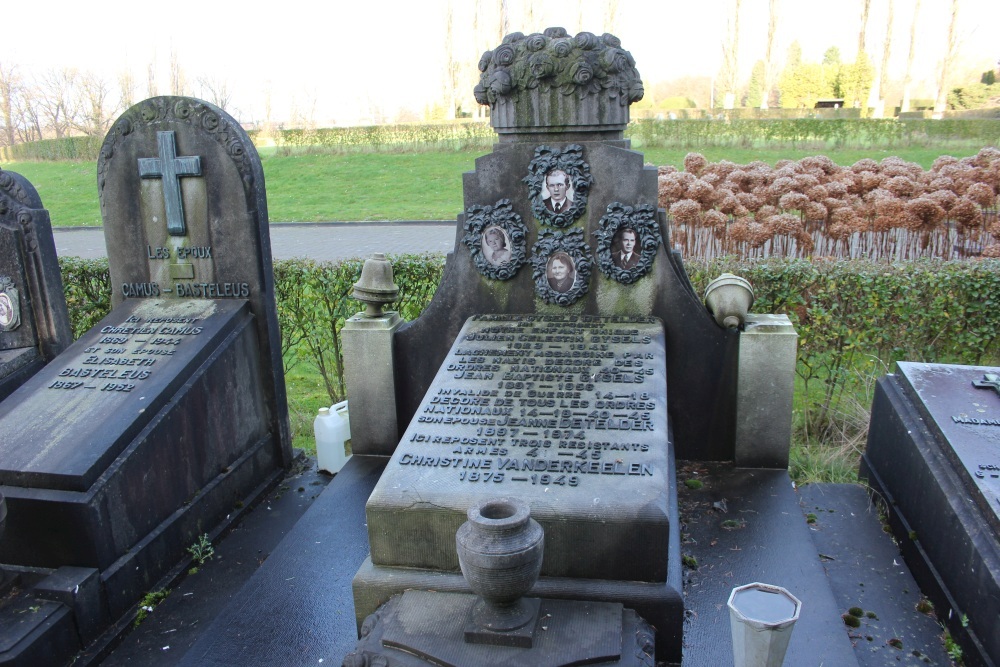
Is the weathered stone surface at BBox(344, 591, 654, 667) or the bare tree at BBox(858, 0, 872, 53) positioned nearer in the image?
the weathered stone surface at BBox(344, 591, 654, 667)

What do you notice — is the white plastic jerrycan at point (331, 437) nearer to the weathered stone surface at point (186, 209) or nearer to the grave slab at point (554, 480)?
the weathered stone surface at point (186, 209)

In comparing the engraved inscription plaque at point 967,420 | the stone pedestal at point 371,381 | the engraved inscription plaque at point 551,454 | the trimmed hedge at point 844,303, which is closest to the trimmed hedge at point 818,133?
the trimmed hedge at point 844,303

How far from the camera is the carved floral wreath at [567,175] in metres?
5.13

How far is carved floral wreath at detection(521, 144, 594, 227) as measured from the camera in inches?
202

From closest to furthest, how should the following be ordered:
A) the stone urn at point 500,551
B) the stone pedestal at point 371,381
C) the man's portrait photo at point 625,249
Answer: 1. the stone urn at point 500,551
2. the man's portrait photo at point 625,249
3. the stone pedestal at point 371,381

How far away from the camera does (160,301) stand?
5727 mm

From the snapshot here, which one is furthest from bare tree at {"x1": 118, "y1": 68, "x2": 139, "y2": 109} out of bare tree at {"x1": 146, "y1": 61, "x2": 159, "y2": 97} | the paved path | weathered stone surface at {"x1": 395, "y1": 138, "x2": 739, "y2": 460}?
weathered stone surface at {"x1": 395, "y1": 138, "x2": 739, "y2": 460}

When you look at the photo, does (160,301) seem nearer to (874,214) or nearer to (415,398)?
(415,398)

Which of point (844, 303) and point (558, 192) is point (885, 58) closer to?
point (844, 303)

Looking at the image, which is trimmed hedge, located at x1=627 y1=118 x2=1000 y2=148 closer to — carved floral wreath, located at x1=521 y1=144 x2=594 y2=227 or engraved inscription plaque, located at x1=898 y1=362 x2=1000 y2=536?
engraved inscription plaque, located at x1=898 y1=362 x2=1000 y2=536

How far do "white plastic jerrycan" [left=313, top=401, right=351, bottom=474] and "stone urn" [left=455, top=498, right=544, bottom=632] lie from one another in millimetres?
3138

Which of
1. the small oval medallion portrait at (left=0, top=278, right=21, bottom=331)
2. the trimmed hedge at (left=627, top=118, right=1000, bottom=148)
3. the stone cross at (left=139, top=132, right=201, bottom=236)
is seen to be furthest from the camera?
the trimmed hedge at (left=627, top=118, right=1000, bottom=148)

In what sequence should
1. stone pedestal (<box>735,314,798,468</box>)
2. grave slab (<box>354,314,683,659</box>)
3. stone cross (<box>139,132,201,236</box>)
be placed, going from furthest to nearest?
stone cross (<box>139,132,201,236</box>)
stone pedestal (<box>735,314,798,468</box>)
grave slab (<box>354,314,683,659</box>)

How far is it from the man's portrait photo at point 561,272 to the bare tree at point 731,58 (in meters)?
37.8
